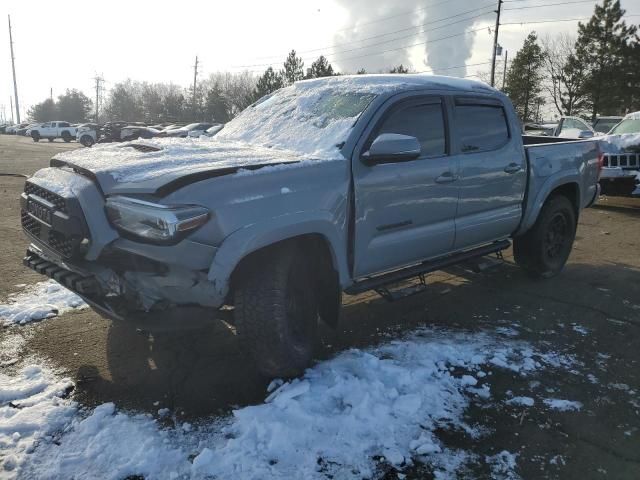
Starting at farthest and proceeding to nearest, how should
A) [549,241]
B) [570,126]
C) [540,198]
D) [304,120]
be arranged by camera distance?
[570,126], [549,241], [540,198], [304,120]

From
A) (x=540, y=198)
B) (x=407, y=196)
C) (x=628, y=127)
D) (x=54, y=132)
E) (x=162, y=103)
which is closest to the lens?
(x=407, y=196)

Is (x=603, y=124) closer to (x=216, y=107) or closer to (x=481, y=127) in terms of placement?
(x=481, y=127)

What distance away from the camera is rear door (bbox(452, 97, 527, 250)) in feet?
14.9

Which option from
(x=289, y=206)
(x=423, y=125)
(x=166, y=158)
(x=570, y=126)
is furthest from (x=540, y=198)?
(x=570, y=126)

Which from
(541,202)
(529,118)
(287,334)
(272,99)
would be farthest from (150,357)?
(529,118)

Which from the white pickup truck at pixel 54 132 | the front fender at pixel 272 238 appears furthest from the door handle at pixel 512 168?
the white pickup truck at pixel 54 132

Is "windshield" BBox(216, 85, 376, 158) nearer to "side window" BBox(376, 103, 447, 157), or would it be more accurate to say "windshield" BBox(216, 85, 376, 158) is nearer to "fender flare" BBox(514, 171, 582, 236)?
"side window" BBox(376, 103, 447, 157)

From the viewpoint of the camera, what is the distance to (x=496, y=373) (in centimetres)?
363

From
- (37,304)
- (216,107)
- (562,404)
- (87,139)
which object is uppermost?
(216,107)

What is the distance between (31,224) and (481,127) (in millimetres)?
3693

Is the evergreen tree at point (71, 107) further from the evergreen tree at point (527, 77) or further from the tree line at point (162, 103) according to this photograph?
the evergreen tree at point (527, 77)

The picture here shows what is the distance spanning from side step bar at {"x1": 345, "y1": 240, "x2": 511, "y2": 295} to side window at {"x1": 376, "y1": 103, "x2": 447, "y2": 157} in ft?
2.96

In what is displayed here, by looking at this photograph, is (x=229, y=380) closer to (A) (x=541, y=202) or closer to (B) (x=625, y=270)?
(A) (x=541, y=202)

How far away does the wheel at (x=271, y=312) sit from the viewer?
10.3 feet
